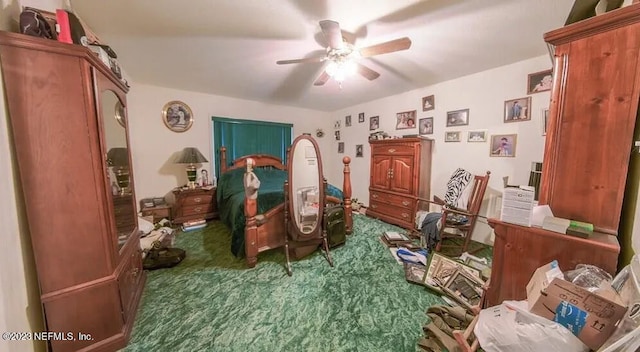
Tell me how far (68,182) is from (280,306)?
5.01 ft

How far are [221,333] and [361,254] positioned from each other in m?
1.57

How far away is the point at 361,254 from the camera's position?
252 centimetres

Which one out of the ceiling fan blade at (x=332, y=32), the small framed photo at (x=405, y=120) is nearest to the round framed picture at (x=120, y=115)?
the ceiling fan blade at (x=332, y=32)

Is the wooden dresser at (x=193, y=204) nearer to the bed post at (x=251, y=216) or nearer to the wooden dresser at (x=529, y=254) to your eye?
the bed post at (x=251, y=216)

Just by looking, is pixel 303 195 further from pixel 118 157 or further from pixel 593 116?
pixel 593 116

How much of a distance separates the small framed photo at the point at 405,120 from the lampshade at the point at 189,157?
3372 mm

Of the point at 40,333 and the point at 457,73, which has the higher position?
the point at 457,73

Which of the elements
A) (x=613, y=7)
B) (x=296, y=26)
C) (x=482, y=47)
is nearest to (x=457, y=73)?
(x=482, y=47)

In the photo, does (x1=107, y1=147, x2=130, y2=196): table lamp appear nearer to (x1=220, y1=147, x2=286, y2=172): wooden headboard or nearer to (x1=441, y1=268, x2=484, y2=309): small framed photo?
(x1=220, y1=147, x2=286, y2=172): wooden headboard

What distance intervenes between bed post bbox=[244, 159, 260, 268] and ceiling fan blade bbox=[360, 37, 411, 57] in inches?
57.0

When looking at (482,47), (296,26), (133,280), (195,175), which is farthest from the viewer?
(195,175)

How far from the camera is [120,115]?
5.41 ft

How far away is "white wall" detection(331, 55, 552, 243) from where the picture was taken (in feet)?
7.86

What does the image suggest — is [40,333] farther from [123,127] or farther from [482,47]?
[482,47]
